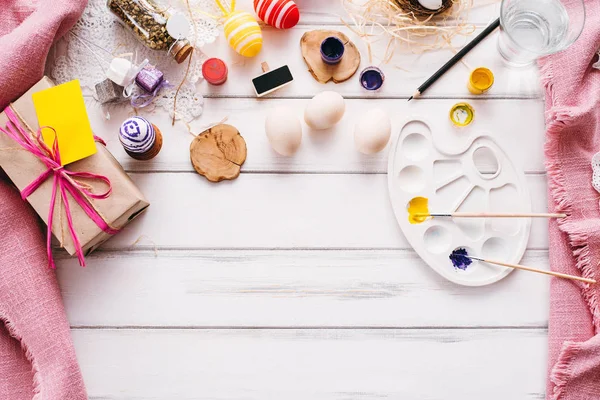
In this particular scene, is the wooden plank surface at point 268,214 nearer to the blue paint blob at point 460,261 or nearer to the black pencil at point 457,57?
the blue paint blob at point 460,261

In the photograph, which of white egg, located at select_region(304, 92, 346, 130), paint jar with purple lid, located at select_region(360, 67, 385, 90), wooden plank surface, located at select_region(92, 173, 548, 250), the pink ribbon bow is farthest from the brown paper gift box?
paint jar with purple lid, located at select_region(360, 67, 385, 90)

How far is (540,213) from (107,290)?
0.88 metres

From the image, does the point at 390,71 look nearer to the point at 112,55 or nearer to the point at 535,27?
the point at 535,27

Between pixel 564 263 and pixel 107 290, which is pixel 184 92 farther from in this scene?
pixel 564 263

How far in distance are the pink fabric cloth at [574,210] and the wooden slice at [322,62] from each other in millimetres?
395

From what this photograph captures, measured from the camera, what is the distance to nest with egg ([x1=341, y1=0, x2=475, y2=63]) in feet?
3.43

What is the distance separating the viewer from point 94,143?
0.90 m

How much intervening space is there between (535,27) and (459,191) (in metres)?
0.38

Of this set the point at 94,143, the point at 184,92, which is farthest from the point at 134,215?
the point at 184,92

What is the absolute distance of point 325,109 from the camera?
0.95 metres

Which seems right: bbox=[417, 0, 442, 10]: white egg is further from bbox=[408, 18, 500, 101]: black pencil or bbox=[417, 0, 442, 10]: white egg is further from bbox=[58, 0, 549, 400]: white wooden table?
bbox=[58, 0, 549, 400]: white wooden table

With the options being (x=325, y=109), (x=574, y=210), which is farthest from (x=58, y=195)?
(x=574, y=210)

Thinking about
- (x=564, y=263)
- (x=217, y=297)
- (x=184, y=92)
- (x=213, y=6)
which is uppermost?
(x=213, y=6)

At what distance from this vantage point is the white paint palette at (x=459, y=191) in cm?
101
